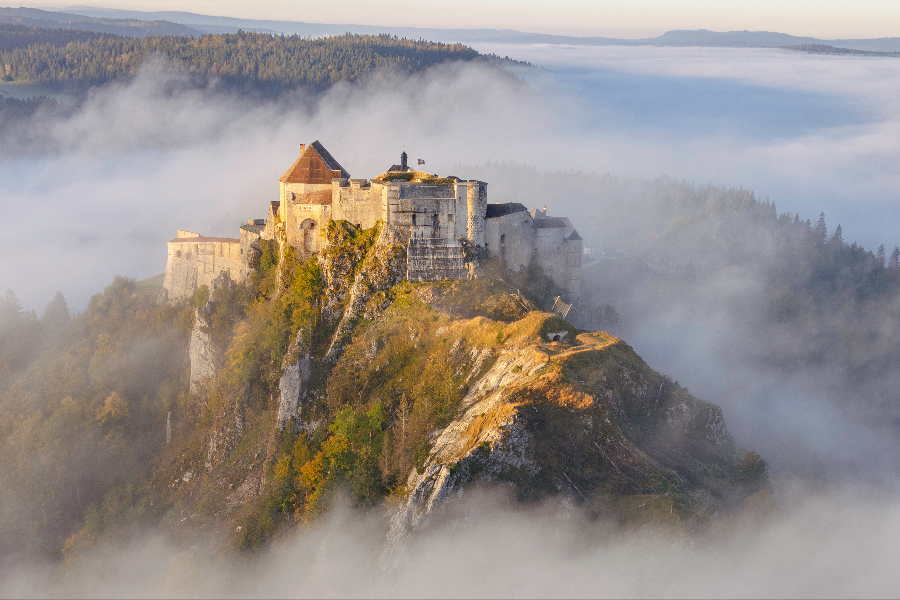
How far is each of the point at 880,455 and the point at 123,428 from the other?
120 metres

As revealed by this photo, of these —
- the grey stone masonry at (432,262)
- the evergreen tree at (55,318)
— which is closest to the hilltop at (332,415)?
the grey stone masonry at (432,262)

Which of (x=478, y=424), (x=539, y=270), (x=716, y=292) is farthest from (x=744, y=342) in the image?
(x=478, y=424)

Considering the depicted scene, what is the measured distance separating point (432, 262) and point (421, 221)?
3.42m

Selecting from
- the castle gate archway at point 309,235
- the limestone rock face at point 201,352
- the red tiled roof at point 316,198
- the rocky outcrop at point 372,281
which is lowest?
the limestone rock face at point 201,352

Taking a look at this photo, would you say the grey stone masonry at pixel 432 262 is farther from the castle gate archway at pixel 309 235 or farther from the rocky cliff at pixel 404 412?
the castle gate archway at pixel 309 235

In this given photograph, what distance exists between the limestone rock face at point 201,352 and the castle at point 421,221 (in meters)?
5.51

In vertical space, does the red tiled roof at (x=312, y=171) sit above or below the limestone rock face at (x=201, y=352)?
above

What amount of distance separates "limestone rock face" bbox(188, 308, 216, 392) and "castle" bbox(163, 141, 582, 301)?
18.1 feet

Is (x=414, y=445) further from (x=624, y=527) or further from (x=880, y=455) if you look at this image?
(x=880, y=455)

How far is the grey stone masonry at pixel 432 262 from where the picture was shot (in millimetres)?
63719

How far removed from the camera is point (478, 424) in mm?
45656

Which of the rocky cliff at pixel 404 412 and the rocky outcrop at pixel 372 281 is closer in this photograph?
the rocky cliff at pixel 404 412

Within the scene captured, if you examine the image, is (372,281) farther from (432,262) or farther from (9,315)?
(9,315)

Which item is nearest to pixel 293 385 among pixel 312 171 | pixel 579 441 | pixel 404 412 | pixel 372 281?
pixel 372 281
